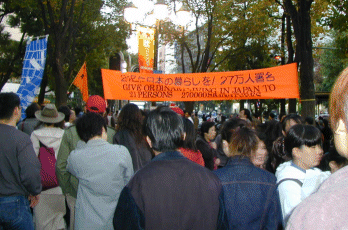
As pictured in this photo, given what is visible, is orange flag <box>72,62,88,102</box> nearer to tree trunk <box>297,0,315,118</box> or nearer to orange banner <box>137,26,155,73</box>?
orange banner <box>137,26,155,73</box>

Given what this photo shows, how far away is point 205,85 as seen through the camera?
9211 mm

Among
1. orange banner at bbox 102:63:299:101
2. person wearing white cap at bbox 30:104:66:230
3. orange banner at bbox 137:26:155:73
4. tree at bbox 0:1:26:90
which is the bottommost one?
person wearing white cap at bbox 30:104:66:230

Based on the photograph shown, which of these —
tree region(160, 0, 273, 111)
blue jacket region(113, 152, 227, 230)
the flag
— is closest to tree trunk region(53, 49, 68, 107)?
the flag

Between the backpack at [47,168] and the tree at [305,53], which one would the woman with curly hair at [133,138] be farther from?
the tree at [305,53]

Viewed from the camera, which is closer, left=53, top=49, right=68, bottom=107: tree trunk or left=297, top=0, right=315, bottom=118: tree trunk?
left=297, top=0, right=315, bottom=118: tree trunk

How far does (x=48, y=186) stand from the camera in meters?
4.42

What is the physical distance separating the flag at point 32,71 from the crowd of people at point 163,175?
1874mm

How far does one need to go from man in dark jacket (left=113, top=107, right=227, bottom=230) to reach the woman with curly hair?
6.67 ft

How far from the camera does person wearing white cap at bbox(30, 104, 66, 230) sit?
4324mm

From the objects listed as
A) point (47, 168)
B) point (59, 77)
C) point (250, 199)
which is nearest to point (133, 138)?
point (47, 168)

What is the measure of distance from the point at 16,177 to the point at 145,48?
24.8ft

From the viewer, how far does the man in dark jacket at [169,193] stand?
2.10 metres

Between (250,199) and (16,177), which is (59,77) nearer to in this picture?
(16,177)

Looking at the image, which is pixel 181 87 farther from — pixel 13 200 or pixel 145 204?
pixel 145 204
